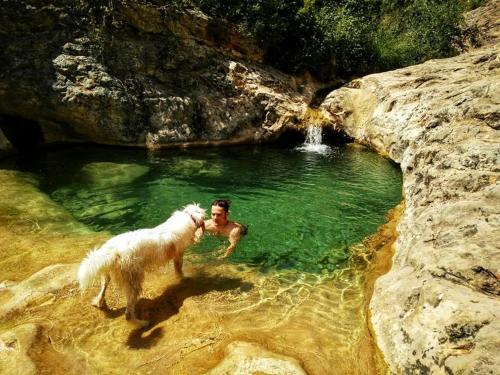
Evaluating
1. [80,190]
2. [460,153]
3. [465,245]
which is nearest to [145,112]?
[80,190]

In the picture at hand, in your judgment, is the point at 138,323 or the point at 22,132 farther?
the point at 22,132

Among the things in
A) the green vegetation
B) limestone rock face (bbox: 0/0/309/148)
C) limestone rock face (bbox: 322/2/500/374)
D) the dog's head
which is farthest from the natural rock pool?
the green vegetation

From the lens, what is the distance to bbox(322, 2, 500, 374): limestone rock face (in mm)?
3348

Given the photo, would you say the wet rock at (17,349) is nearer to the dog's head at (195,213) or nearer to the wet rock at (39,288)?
the wet rock at (39,288)

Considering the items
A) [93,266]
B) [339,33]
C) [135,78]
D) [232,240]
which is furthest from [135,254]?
[339,33]

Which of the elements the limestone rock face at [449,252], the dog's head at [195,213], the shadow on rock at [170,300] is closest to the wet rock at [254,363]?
the shadow on rock at [170,300]

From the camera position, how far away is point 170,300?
541 cm

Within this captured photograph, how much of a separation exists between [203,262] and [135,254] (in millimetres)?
2139

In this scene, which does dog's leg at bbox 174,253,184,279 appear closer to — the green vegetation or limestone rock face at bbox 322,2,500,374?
limestone rock face at bbox 322,2,500,374

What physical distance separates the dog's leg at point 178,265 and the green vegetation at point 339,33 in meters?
14.0

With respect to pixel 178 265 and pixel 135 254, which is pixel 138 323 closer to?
pixel 135 254

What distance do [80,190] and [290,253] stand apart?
6.59 m

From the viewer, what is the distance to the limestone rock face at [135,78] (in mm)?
12961

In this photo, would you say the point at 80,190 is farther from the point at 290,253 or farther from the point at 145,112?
the point at 290,253
